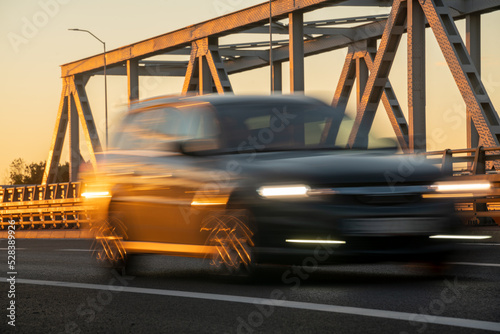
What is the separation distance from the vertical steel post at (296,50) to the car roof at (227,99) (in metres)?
22.5

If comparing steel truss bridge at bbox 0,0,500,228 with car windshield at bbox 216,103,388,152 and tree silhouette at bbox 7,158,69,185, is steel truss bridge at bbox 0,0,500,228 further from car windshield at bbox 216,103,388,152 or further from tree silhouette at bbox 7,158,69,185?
tree silhouette at bbox 7,158,69,185

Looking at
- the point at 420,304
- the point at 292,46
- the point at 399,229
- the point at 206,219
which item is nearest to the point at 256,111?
the point at 206,219

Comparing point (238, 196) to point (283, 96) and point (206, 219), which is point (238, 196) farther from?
point (283, 96)

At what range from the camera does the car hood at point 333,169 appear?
8117mm

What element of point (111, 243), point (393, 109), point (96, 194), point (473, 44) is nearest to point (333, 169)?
point (111, 243)

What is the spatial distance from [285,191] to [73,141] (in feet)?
147

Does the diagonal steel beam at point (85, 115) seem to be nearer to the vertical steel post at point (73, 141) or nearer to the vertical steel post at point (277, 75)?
the vertical steel post at point (73, 141)

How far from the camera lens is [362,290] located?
7781 mm

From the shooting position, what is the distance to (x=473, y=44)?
3334 cm

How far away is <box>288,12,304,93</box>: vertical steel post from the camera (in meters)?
32.6

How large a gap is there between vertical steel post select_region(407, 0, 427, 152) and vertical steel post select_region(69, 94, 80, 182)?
90.6 ft

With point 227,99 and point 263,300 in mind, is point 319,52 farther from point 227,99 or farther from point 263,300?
point 263,300

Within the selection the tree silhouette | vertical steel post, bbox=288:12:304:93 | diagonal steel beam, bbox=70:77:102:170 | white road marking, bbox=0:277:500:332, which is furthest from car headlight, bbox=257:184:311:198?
the tree silhouette

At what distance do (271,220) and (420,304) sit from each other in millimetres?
1725
